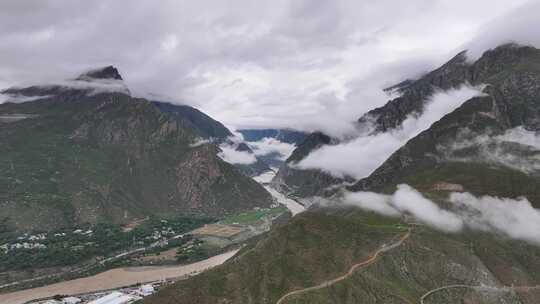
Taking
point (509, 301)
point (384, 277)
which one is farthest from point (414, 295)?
point (509, 301)

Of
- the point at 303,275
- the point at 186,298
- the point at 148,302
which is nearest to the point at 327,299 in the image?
the point at 303,275

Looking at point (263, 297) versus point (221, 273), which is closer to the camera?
point (263, 297)

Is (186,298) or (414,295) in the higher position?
(186,298)

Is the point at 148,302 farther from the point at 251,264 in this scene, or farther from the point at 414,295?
the point at 414,295

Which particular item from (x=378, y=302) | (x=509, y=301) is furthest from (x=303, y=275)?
(x=509, y=301)

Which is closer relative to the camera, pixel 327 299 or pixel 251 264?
pixel 327 299

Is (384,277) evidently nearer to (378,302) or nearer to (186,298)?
(378,302)

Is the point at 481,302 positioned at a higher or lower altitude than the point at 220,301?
lower

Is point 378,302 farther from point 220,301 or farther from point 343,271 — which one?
point 220,301
